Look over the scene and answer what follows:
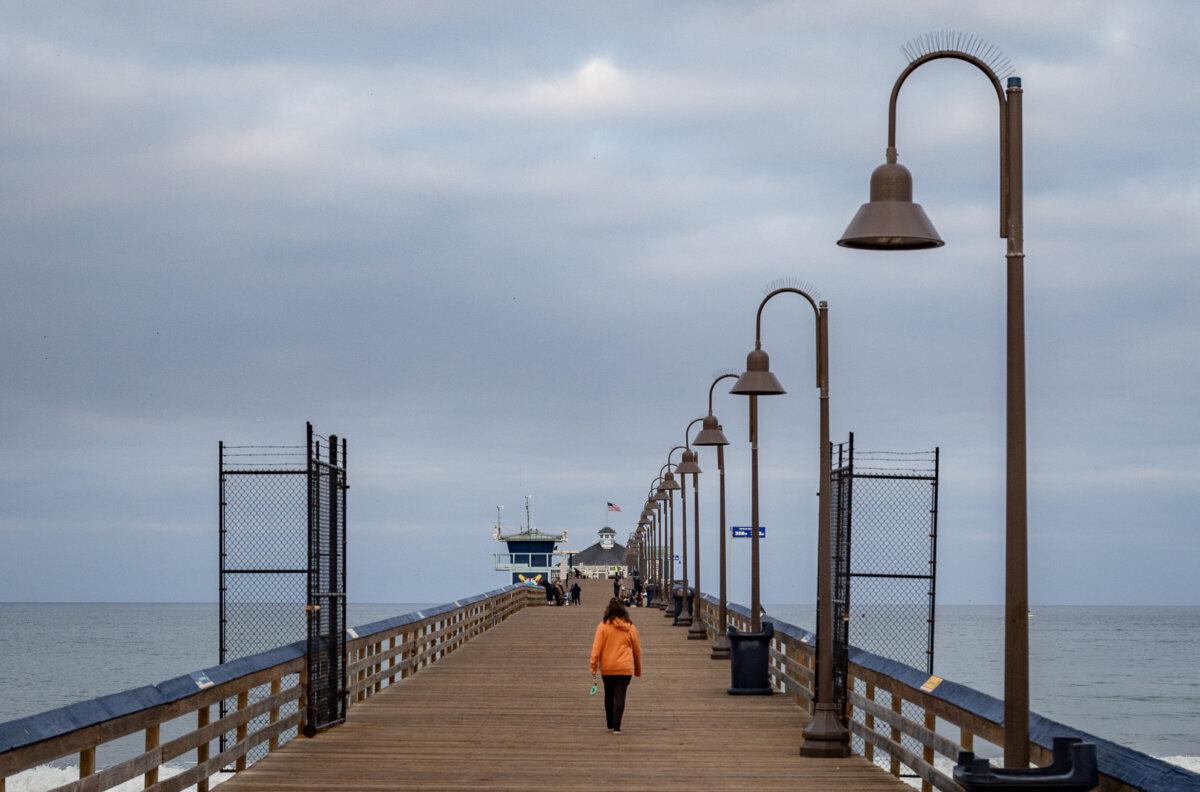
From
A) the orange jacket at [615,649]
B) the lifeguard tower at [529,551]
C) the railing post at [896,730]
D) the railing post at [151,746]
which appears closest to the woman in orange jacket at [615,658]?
the orange jacket at [615,649]

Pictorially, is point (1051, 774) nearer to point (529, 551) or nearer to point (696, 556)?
point (696, 556)

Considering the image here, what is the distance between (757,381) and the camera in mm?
19062

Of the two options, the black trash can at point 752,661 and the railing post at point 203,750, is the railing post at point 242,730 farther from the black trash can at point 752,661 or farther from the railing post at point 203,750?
the black trash can at point 752,661

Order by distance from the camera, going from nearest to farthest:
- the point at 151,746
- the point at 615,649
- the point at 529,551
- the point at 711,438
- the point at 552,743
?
the point at 151,746, the point at 552,743, the point at 615,649, the point at 711,438, the point at 529,551

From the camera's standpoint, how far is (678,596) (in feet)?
154

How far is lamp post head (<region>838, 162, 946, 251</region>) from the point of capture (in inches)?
375

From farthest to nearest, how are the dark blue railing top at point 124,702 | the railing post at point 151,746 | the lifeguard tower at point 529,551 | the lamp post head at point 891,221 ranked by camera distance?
the lifeguard tower at point 529,551 → the railing post at point 151,746 → the lamp post head at point 891,221 → the dark blue railing top at point 124,702

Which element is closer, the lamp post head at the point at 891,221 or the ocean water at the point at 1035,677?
the lamp post head at the point at 891,221

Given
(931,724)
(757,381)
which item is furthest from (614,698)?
(931,724)

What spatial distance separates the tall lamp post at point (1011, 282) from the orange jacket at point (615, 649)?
9201 millimetres

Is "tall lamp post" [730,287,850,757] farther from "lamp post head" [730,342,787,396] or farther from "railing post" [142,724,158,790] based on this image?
"railing post" [142,724,158,790]

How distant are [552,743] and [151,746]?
6.08 metres

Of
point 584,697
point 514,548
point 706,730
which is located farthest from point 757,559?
point 514,548

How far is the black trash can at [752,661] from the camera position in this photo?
856 inches
